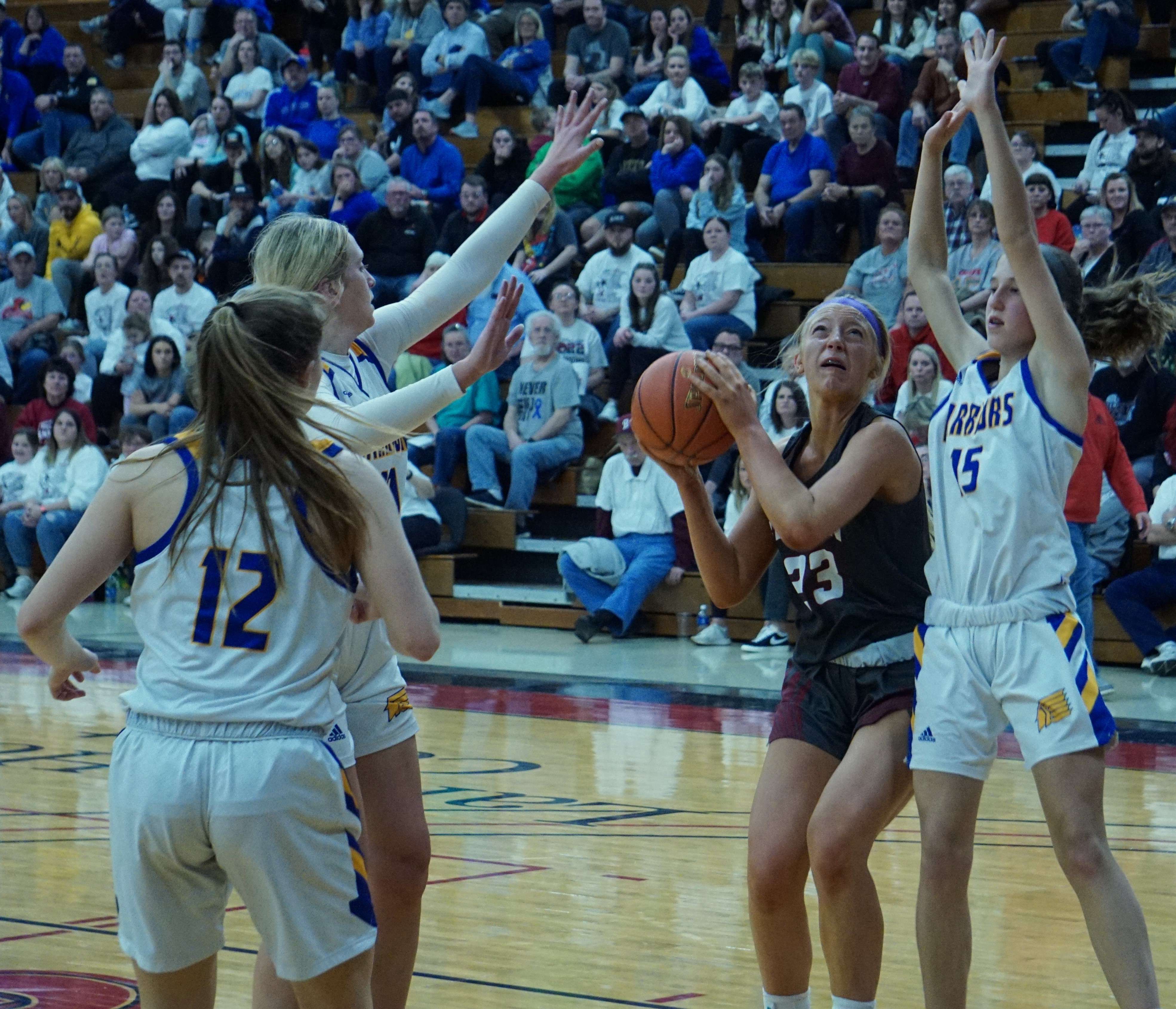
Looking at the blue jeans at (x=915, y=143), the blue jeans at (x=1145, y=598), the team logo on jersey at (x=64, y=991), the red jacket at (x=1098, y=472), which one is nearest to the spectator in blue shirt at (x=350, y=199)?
the blue jeans at (x=915, y=143)

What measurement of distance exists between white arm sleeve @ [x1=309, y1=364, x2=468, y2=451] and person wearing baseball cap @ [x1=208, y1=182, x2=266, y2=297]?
11.9 metres

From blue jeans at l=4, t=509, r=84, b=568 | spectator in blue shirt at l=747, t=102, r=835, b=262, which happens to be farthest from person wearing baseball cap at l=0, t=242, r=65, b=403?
spectator in blue shirt at l=747, t=102, r=835, b=262

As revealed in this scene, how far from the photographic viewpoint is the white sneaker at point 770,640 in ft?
35.4

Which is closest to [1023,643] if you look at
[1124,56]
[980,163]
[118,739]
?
[118,739]

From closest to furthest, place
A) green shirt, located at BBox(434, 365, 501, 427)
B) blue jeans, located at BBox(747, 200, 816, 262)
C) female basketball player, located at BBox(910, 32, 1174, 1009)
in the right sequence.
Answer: female basketball player, located at BBox(910, 32, 1174, 1009)
green shirt, located at BBox(434, 365, 501, 427)
blue jeans, located at BBox(747, 200, 816, 262)

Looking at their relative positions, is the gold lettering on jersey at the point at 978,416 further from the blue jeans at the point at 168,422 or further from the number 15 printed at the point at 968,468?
the blue jeans at the point at 168,422

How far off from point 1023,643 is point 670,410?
95 centimetres

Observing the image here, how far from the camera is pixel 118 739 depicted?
8.50ft

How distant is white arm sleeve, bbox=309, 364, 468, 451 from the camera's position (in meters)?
3.05

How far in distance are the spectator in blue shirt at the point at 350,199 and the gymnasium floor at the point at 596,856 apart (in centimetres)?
615

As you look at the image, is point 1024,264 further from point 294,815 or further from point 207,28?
point 207,28

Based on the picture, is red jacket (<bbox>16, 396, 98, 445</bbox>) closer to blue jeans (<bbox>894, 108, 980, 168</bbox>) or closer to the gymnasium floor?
the gymnasium floor

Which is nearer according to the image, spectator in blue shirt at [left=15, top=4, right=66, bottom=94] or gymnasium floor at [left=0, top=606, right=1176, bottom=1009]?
gymnasium floor at [left=0, top=606, right=1176, bottom=1009]

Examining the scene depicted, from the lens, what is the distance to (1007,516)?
339cm
